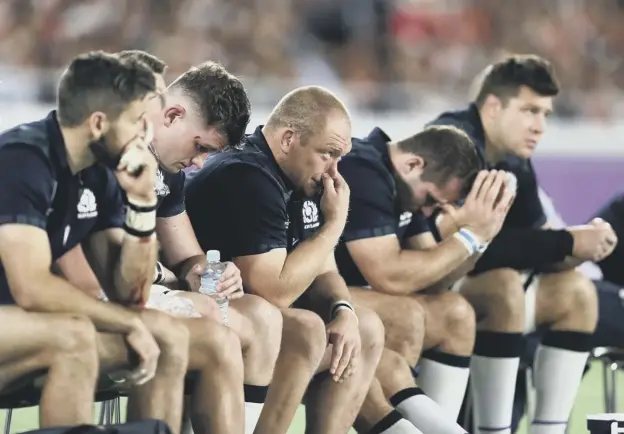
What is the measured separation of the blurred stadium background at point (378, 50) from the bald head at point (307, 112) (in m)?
3.56

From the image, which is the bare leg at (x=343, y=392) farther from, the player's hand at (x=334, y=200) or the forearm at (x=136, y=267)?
the forearm at (x=136, y=267)

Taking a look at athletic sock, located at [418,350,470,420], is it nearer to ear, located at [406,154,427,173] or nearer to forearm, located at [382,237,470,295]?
forearm, located at [382,237,470,295]

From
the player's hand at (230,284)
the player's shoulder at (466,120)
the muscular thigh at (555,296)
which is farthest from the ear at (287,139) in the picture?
the muscular thigh at (555,296)

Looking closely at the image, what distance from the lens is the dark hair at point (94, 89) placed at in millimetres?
3836

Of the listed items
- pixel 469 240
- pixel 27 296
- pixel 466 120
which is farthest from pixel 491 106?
pixel 27 296

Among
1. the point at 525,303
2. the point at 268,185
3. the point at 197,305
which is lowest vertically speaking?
the point at 525,303

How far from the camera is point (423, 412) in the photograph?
4805 millimetres

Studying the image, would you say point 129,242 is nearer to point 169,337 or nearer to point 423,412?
point 169,337

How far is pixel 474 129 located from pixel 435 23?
17.3 ft

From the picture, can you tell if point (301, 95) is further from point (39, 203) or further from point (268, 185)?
point (39, 203)

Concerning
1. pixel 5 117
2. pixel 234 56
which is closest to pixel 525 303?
pixel 5 117

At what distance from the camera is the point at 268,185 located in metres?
4.56

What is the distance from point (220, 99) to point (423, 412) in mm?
1359

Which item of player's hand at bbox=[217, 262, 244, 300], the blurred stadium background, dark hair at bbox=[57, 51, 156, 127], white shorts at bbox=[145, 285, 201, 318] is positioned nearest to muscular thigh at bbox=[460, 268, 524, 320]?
player's hand at bbox=[217, 262, 244, 300]
